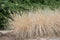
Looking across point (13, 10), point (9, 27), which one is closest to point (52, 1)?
point (13, 10)

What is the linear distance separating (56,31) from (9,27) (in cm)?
173

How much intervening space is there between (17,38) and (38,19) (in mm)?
828

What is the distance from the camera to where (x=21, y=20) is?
24.3 ft

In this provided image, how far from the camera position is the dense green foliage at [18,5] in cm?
894

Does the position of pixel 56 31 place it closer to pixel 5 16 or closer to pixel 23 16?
pixel 23 16

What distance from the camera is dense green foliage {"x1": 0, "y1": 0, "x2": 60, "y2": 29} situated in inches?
352

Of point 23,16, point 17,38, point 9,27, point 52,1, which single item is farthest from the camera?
point 52,1

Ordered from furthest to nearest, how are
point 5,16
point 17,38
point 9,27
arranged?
1. point 5,16
2. point 9,27
3. point 17,38

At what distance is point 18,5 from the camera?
31.0 ft

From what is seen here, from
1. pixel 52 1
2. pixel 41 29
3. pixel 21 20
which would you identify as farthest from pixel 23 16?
pixel 52 1

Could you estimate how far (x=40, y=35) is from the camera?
7059 mm

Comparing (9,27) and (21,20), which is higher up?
(21,20)

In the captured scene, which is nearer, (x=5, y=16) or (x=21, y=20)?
(x=21, y=20)

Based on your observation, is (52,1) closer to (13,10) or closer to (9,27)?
(13,10)
